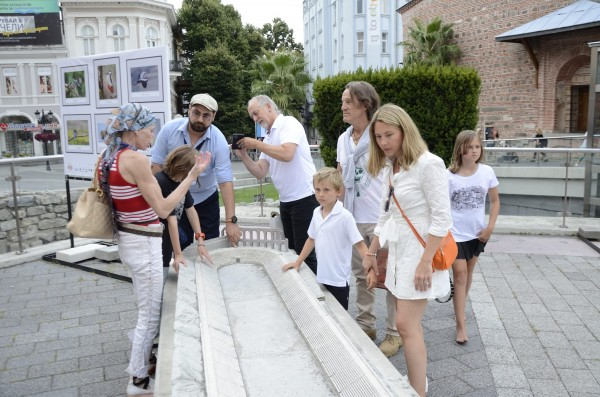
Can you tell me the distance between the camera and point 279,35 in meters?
63.8

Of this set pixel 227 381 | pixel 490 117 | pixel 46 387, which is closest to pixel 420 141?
pixel 227 381

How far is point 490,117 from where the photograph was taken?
960 inches

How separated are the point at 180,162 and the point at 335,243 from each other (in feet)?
4.29

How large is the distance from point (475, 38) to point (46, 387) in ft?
82.8

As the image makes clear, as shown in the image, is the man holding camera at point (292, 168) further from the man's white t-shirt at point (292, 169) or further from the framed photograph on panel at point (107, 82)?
the framed photograph on panel at point (107, 82)

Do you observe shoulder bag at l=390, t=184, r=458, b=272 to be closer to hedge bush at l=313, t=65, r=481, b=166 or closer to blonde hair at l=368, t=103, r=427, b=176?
blonde hair at l=368, t=103, r=427, b=176

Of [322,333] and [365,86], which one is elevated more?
[365,86]

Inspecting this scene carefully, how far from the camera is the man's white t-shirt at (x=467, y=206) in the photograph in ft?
14.9

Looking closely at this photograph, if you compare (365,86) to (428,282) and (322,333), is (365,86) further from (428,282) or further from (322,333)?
(322,333)

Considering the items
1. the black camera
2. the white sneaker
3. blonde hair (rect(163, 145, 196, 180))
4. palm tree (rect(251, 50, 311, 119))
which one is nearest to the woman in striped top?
the white sneaker

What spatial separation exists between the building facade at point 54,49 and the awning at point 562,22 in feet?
96.9

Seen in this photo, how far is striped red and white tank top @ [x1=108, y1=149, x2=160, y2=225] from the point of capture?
3.31 m

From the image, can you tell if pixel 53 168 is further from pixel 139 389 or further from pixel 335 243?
pixel 335 243

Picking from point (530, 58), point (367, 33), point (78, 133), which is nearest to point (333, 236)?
point (78, 133)
